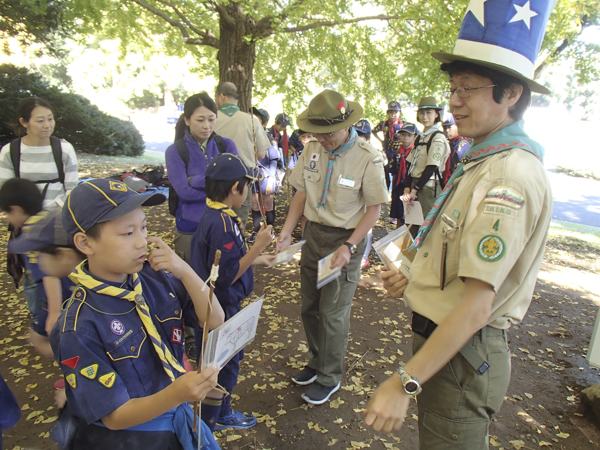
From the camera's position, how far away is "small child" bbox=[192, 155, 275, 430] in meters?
2.55

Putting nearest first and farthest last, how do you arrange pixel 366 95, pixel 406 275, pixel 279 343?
pixel 406 275 < pixel 279 343 < pixel 366 95

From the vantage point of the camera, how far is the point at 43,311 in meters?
2.59

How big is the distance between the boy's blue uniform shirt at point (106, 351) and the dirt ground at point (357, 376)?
167cm

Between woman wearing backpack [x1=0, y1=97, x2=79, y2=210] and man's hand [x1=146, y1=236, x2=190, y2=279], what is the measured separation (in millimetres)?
2627

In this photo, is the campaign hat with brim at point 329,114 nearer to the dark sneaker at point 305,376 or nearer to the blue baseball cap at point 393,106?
the dark sneaker at point 305,376

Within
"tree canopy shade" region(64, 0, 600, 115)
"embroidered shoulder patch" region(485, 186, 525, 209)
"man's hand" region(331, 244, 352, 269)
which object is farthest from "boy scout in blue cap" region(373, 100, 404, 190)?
"embroidered shoulder patch" region(485, 186, 525, 209)

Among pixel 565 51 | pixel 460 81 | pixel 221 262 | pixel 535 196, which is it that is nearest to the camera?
pixel 535 196

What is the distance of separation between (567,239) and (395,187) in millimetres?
4831

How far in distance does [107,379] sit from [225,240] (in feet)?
4.16

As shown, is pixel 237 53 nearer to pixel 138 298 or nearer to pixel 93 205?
pixel 93 205

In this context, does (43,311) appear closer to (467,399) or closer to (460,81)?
(467,399)

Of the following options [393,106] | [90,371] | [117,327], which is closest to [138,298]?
[117,327]

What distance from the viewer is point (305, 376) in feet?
11.7

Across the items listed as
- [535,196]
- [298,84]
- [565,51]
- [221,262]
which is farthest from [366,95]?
[535,196]
